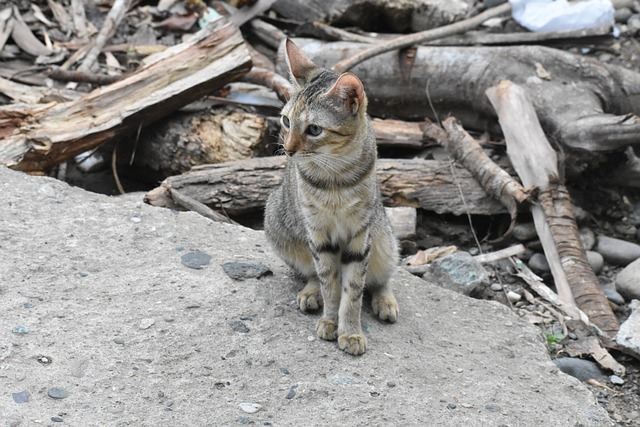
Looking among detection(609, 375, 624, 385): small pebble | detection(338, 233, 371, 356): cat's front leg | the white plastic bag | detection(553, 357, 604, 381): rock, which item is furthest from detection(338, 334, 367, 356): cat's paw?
the white plastic bag

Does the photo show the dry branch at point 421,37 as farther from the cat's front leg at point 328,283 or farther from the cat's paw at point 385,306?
the cat's front leg at point 328,283

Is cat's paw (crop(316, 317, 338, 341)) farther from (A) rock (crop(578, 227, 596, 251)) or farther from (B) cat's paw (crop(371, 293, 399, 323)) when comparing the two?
(A) rock (crop(578, 227, 596, 251))

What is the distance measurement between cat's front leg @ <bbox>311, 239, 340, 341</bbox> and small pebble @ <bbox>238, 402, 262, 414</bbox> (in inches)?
A: 27.6

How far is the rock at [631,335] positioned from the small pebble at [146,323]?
10.2 ft

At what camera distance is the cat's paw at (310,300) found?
4863mm

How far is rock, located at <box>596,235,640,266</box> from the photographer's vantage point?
6797 millimetres

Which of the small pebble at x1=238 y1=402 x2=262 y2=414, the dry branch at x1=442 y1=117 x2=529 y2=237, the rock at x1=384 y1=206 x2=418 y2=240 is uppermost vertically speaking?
the small pebble at x1=238 y1=402 x2=262 y2=414

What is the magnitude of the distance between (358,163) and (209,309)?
49.0 inches

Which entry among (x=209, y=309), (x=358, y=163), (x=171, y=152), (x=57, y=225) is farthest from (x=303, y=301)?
(x=171, y=152)

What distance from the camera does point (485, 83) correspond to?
7.93 meters

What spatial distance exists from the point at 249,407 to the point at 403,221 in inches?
118

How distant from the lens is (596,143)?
273 inches

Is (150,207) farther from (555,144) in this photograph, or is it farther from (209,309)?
(555,144)

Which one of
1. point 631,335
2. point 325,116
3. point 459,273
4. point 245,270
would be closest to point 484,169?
point 459,273
